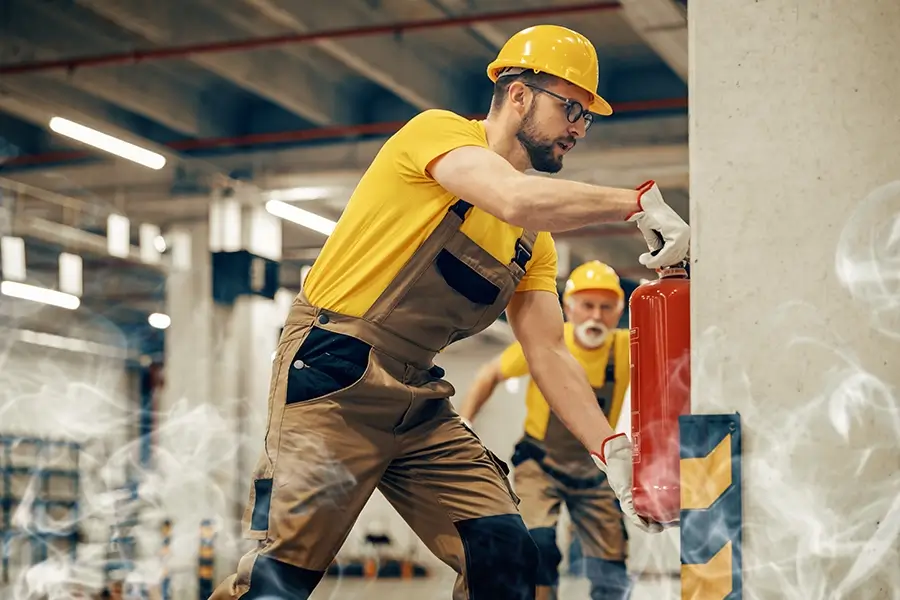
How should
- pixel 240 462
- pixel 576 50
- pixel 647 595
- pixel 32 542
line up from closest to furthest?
pixel 576 50, pixel 647 595, pixel 240 462, pixel 32 542

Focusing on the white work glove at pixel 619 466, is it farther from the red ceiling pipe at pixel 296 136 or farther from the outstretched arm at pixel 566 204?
the red ceiling pipe at pixel 296 136

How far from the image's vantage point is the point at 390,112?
1134cm

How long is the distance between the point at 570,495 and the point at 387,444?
339 cm

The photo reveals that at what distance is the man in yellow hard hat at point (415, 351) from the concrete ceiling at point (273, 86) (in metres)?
4.96

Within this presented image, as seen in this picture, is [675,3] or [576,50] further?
[675,3]

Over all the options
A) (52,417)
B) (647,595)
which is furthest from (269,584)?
(52,417)

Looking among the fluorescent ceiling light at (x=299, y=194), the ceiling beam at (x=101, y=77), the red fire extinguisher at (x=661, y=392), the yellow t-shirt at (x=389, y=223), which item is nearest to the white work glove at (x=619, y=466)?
the red fire extinguisher at (x=661, y=392)

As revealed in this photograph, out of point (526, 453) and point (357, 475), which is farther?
point (526, 453)

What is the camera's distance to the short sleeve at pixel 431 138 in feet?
9.79

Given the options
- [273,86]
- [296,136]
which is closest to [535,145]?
[273,86]

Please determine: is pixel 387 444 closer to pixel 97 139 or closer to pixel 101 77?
pixel 97 139

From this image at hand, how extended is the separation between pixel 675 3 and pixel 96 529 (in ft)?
51.5

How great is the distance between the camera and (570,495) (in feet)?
20.9

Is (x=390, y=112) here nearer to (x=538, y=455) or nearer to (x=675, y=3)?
(x=675, y=3)
